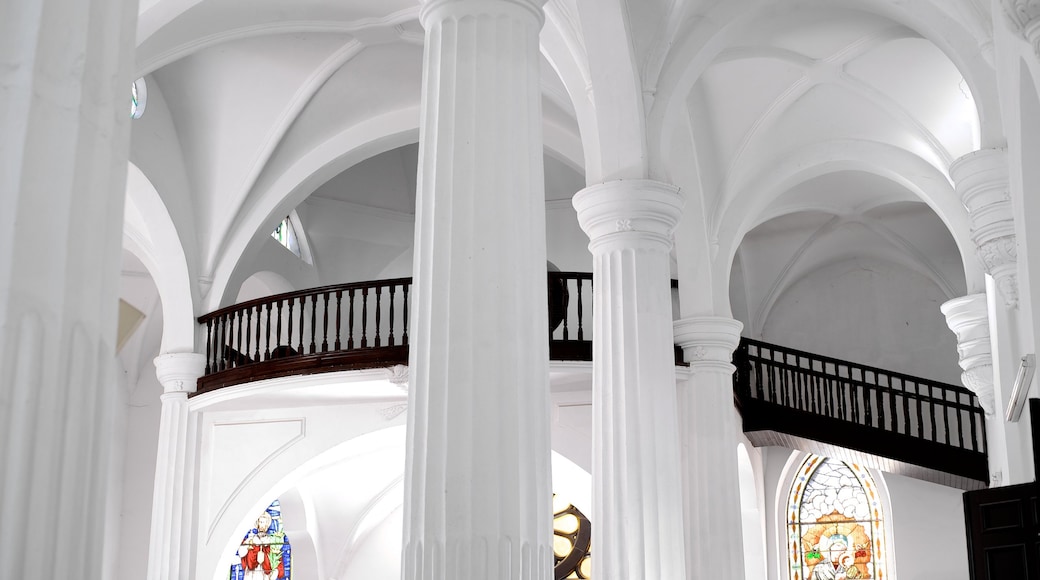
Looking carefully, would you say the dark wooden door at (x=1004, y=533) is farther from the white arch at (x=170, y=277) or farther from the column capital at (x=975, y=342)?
the white arch at (x=170, y=277)

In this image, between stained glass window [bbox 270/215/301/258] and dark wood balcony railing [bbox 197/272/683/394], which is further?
stained glass window [bbox 270/215/301/258]

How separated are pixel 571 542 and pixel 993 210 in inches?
436

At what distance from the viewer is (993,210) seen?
7.76 metres

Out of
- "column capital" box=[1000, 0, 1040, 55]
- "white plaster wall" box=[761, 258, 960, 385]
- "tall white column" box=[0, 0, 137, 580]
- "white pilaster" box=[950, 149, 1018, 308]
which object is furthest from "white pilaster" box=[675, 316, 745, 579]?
"tall white column" box=[0, 0, 137, 580]

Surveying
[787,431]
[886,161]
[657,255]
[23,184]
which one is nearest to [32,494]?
[23,184]

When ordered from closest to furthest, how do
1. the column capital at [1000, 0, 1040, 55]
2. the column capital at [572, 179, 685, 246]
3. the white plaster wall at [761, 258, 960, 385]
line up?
the column capital at [1000, 0, 1040, 55] → the column capital at [572, 179, 685, 246] → the white plaster wall at [761, 258, 960, 385]

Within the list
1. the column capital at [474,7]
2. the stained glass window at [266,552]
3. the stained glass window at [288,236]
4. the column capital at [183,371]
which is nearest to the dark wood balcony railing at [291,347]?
the column capital at [183,371]

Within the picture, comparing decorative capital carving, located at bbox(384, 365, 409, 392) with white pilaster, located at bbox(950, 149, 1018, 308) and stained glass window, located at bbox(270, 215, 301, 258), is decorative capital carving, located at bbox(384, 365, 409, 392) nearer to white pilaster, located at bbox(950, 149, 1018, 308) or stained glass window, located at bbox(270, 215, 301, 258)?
stained glass window, located at bbox(270, 215, 301, 258)

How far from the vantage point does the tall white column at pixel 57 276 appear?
199 centimetres

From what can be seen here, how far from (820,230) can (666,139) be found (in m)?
Answer: 10.3

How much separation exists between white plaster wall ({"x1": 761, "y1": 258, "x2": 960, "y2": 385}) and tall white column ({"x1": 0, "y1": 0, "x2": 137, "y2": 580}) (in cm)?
1823

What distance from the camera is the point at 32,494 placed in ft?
6.52

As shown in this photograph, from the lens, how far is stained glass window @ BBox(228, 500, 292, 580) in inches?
734

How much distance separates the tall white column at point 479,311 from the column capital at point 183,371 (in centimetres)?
982
